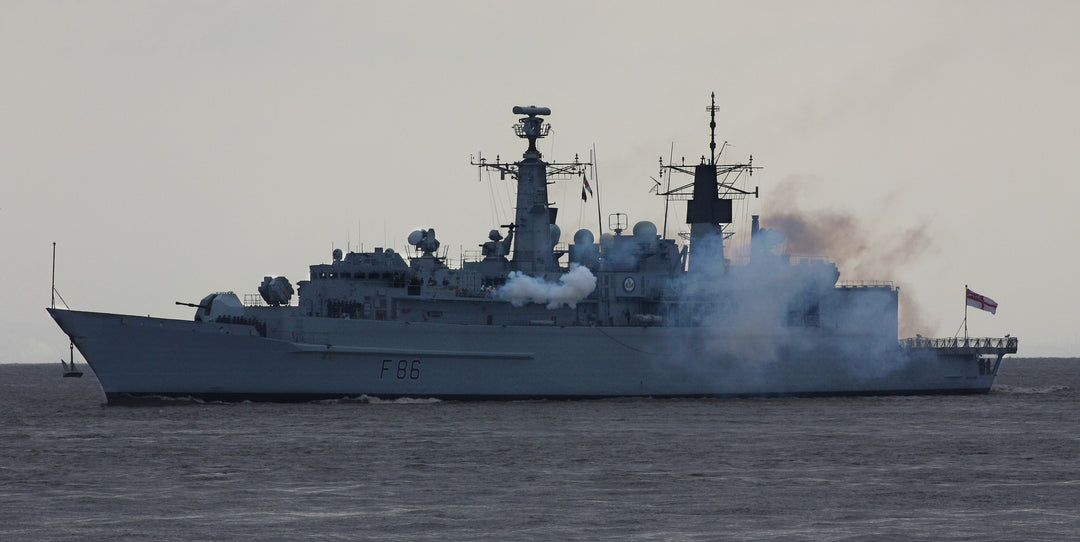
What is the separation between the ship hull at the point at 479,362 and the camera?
147 ft

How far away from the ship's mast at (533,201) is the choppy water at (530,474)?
875cm

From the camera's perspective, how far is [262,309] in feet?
156

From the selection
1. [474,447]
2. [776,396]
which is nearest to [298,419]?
[474,447]

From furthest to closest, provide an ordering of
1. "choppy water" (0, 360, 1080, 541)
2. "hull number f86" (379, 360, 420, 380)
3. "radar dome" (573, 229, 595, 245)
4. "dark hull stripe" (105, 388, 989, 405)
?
"radar dome" (573, 229, 595, 245) < "hull number f86" (379, 360, 420, 380) < "dark hull stripe" (105, 388, 989, 405) < "choppy water" (0, 360, 1080, 541)

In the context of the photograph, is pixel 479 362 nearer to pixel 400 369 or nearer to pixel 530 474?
pixel 400 369

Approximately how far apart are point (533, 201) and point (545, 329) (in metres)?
6.23

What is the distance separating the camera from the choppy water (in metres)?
23.5

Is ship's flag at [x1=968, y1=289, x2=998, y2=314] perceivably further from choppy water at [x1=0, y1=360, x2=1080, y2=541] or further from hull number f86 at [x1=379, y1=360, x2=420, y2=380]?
hull number f86 at [x1=379, y1=360, x2=420, y2=380]

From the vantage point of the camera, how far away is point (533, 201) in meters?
53.5

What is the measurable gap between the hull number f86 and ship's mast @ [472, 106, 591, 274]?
7284 mm

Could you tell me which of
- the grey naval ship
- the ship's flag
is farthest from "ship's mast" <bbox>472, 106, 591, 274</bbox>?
the ship's flag

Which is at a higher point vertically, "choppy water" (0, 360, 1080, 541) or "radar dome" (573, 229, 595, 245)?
"radar dome" (573, 229, 595, 245)

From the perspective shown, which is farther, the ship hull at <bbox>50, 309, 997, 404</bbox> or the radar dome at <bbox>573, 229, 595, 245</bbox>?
the radar dome at <bbox>573, 229, 595, 245</bbox>

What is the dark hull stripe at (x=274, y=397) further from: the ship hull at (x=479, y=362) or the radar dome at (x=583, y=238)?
the radar dome at (x=583, y=238)
